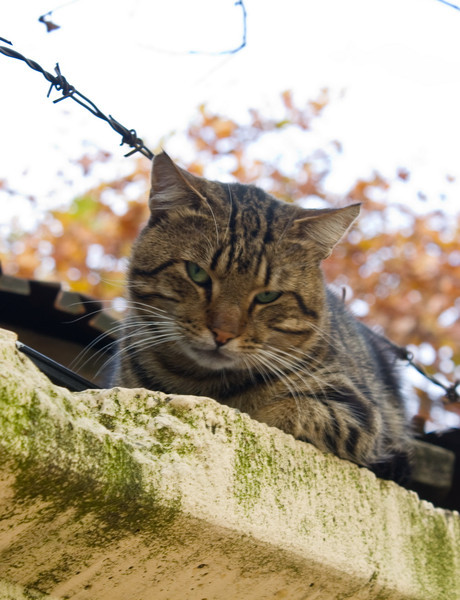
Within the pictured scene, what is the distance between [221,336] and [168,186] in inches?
26.9

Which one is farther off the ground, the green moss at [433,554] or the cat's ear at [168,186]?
the cat's ear at [168,186]

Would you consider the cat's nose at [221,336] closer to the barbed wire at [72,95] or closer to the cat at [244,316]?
the cat at [244,316]

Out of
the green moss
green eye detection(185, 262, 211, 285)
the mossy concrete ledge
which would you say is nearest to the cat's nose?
green eye detection(185, 262, 211, 285)

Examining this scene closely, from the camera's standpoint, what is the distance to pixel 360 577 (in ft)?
6.12

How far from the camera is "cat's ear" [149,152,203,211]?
2.52 m

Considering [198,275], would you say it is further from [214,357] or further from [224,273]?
[214,357]

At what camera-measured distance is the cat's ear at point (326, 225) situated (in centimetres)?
256

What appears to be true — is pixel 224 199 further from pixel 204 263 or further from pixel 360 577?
pixel 360 577

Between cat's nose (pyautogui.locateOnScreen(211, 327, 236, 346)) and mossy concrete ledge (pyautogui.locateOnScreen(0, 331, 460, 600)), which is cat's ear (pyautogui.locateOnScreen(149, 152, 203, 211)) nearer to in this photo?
cat's nose (pyautogui.locateOnScreen(211, 327, 236, 346))

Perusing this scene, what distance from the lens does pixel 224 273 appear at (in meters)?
2.43

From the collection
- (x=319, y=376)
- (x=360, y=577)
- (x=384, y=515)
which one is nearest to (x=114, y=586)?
(x=360, y=577)

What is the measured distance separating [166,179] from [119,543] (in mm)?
1532

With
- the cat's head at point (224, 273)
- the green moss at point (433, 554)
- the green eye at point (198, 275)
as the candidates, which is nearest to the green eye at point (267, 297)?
the cat's head at point (224, 273)

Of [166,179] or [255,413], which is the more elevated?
[166,179]
